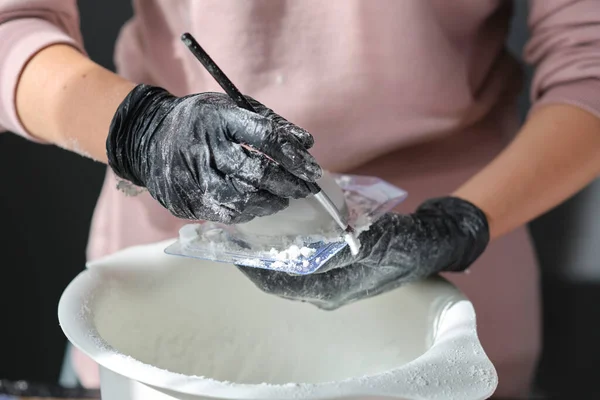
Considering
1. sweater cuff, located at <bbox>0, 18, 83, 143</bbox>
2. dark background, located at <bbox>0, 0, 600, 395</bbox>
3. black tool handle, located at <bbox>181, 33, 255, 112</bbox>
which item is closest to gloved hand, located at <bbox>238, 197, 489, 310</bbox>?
black tool handle, located at <bbox>181, 33, 255, 112</bbox>

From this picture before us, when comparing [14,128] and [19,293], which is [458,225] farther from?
[19,293]

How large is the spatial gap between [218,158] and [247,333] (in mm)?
244

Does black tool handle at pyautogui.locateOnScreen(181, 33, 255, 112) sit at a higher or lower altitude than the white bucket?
higher

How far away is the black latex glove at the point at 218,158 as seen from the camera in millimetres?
434

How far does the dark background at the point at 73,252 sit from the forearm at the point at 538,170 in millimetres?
399

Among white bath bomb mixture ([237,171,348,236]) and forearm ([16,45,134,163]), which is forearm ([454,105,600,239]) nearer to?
white bath bomb mixture ([237,171,348,236])

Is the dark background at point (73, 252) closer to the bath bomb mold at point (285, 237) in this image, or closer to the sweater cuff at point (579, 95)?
the sweater cuff at point (579, 95)

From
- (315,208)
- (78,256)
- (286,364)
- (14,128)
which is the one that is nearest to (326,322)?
(286,364)

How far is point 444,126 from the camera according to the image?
739 millimetres

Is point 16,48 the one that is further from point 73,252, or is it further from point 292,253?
point 73,252

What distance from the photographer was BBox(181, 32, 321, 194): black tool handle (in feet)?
1.38

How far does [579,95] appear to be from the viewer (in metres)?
0.68

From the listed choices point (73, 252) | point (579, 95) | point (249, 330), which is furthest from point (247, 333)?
point (73, 252)

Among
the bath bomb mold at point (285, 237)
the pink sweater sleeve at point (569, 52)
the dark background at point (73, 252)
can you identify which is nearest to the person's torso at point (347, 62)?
the pink sweater sleeve at point (569, 52)
